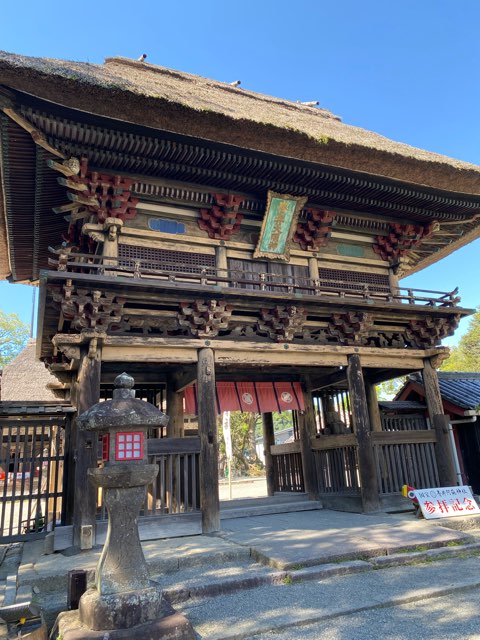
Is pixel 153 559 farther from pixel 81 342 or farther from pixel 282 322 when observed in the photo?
pixel 282 322

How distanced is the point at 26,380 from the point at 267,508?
15.7 metres

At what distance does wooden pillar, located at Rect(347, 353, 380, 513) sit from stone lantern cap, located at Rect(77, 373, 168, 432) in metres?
5.71

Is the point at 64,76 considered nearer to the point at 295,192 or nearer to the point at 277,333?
the point at 295,192

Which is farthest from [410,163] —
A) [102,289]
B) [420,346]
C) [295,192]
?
[102,289]

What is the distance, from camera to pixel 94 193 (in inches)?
311

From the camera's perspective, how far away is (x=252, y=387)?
36.2 ft

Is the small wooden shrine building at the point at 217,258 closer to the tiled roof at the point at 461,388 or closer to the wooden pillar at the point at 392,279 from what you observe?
the wooden pillar at the point at 392,279

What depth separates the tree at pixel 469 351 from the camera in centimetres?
3919

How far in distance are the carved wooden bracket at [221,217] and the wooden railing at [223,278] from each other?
2.68ft

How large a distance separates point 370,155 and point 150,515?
751cm

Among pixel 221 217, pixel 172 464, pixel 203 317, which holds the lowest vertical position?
pixel 172 464

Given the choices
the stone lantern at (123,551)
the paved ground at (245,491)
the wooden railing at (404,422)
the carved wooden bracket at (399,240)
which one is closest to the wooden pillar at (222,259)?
the carved wooden bracket at (399,240)

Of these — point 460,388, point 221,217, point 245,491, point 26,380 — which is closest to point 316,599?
point 221,217

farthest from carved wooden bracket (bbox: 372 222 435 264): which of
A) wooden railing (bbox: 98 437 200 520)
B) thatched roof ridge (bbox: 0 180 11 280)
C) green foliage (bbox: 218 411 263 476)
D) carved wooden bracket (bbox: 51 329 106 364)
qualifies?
green foliage (bbox: 218 411 263 476)
